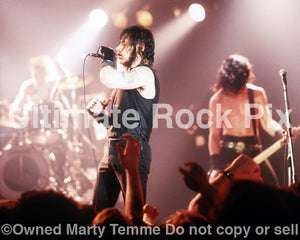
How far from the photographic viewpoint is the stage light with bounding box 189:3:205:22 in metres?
6.04

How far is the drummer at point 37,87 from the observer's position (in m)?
5.76

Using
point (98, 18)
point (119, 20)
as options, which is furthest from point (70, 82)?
point (119, 20)

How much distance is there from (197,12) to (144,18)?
93cm

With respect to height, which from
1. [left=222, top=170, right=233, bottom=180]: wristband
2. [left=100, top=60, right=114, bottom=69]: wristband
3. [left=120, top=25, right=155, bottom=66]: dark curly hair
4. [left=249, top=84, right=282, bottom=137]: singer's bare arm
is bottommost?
[left=222, top=170, right=233, bottom=180]: wristband

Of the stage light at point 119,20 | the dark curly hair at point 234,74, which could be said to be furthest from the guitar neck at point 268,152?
the stage light at point 119,20

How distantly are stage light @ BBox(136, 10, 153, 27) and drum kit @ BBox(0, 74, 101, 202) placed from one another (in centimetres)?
199

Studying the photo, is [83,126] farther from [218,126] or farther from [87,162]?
[218,126]

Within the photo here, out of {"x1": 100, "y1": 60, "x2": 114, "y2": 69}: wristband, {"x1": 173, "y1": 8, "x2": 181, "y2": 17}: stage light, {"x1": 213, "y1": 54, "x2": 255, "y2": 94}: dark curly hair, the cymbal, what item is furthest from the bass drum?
{"x1": 100, "y1": 60, "x2": 114, "y2": 69}: wristband

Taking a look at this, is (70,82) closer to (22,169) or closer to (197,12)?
(22,169)

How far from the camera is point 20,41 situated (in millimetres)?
6078

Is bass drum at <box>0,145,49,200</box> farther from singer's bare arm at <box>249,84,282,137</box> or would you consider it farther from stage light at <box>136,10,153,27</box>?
singer's bare arm at <box>249,84,282,137</box>

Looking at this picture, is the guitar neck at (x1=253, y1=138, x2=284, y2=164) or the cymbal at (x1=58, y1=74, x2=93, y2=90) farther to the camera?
the cymbal at (x1=58, y1=74, x2=93, y2=90)

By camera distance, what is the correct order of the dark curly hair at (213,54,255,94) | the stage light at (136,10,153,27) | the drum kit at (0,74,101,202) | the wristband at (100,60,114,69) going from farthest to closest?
the stage light at (136,10,153,27), the drum kit at (0,74,101,202), the dark curly hair at (213,54,255,94), the wristband at (100,60,114,69)

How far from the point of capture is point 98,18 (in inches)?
241
